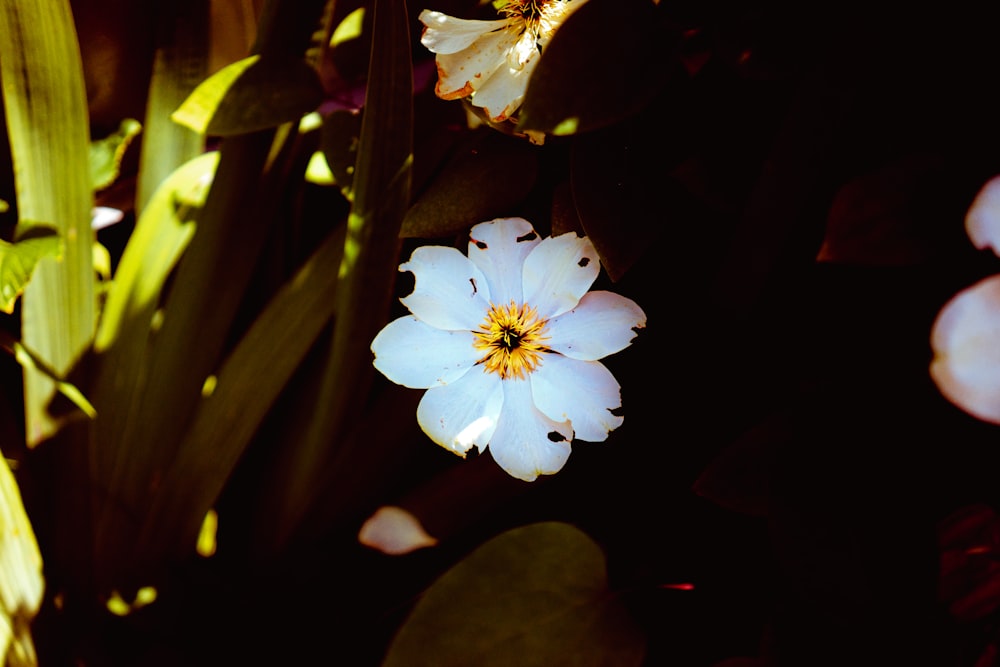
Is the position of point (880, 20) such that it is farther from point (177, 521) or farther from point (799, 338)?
point (177, 521)

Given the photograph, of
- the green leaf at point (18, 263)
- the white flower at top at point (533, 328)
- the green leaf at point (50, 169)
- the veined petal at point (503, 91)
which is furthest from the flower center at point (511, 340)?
the green leaf at point (50, 169)

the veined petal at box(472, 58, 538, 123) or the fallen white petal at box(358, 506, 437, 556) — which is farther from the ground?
the veined petal at box(472, 58, 538, 123)

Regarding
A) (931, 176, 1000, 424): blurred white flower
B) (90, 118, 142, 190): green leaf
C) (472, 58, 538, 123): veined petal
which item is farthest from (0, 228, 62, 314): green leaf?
(931, 176, 1000, 424): blurred white flower

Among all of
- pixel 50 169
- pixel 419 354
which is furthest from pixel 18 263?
pixel 419 354

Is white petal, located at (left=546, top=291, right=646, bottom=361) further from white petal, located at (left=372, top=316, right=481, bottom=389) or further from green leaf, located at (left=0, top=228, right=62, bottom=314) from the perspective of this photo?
green leaf, located at (left=0, top=228, right=62, bottom=314)

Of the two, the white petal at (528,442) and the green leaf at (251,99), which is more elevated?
the green leaf at (251,99)

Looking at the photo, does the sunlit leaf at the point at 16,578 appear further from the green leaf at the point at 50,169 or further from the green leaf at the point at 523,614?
the green leaf at the point at 523,614
